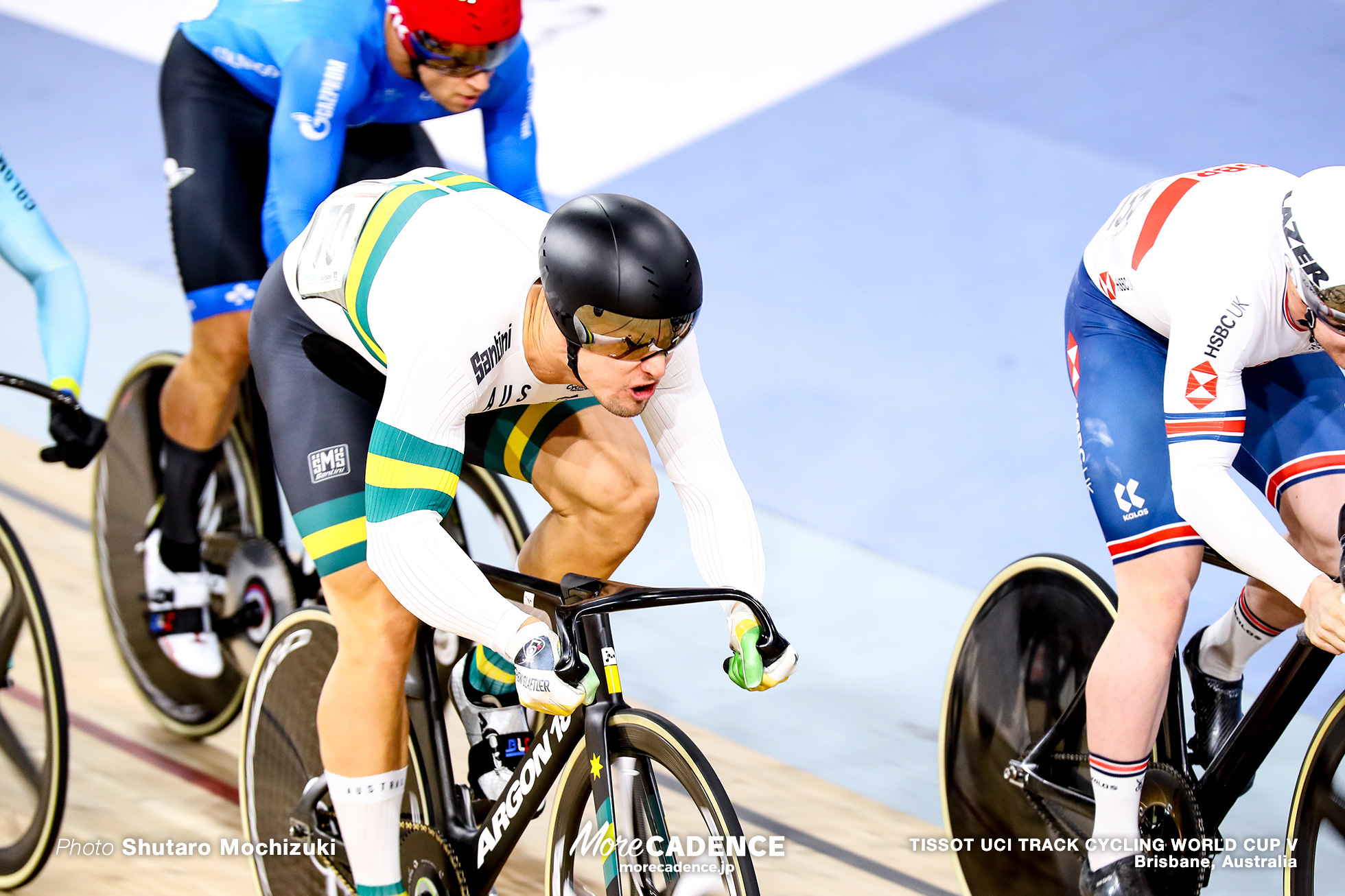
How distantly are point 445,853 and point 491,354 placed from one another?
100cm

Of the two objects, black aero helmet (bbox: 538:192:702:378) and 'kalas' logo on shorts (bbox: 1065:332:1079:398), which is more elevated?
black aero helmet (bbox: 538:192:702:378)

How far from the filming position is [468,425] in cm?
280

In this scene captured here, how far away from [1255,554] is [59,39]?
26.7ft

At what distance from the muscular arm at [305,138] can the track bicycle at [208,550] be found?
0.74 metres

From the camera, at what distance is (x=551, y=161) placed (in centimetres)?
690

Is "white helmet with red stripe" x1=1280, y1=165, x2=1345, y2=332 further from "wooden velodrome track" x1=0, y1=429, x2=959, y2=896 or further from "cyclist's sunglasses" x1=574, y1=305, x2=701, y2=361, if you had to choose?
"wooden velodrome track" x1=0, y1=429, x2=959, y2=896

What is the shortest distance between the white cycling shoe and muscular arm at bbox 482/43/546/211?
1290mm

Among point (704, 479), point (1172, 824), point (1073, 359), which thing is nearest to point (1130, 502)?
point (1073, 359)

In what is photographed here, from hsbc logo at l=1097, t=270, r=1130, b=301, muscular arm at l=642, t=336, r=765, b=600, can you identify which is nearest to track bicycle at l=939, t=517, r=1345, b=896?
hsbc logo at l=1097, t=270, r=1130, b=301

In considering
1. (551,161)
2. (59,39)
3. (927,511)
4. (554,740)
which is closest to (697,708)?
(927,511)

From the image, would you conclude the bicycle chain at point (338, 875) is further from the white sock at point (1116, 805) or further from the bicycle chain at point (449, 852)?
the white sock at point (1116, 805)

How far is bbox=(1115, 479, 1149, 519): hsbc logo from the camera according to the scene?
265 cm

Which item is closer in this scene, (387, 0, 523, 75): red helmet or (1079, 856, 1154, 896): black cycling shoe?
(1079, 856, 1154, 896): black cycling shoe

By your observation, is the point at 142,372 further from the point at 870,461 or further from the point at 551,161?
the point at 551,161
